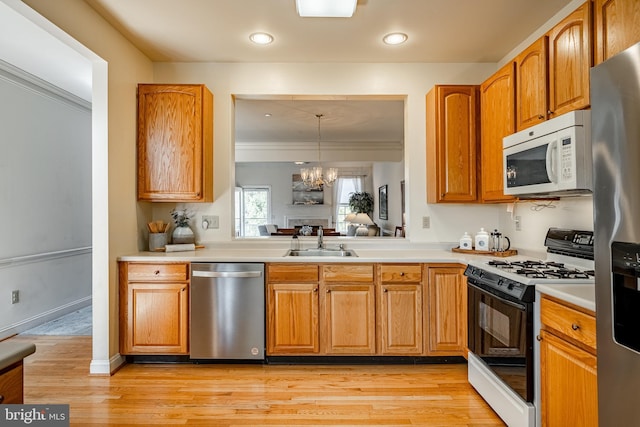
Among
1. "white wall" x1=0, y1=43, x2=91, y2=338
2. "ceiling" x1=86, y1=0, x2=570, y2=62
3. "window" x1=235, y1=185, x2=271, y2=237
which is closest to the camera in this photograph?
"ceiling" x1=86, y1=0, x2=570, y2=62

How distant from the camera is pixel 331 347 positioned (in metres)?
2.82

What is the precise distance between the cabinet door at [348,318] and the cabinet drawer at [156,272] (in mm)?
1069

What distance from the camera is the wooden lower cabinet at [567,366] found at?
1.47 m

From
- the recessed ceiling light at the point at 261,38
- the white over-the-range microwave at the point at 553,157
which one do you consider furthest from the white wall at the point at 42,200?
the white over-the-range microwave at the point at 553,157

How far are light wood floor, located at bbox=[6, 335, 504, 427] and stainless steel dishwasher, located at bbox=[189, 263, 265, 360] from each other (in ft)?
0.57

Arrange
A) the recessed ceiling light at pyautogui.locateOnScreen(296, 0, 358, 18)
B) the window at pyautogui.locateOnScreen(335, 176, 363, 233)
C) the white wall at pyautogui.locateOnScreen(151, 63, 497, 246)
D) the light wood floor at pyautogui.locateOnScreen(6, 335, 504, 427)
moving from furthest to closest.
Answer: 1. the window at pyautogui.locateOnScreen(335, 176, 363, 233)
2. the white wall at pyautogui.locateOnScreen(151, 63, 497, 246)
3. the recessed ceiling light at pyautogui.locateOnScreen(296, 0, 358, 18)
4. the light wood floor at pyautogui.locateOnScreen(6, 335, 504, 427)

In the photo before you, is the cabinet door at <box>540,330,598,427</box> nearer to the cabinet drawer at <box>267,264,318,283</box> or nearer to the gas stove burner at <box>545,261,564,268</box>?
the gas stove burner at <box>545,261,564,268</box>

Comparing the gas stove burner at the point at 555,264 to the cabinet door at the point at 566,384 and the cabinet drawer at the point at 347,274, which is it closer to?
the cabinet door at the point at 566,384

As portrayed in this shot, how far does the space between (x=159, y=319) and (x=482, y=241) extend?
2.63 m

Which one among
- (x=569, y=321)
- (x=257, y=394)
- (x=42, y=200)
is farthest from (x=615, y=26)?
(x=42, y=200)

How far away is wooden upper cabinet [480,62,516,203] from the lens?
2633 millimetres

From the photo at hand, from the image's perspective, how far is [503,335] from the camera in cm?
206

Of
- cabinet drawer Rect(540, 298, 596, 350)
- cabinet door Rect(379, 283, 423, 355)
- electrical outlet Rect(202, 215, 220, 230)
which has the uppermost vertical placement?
electrical outlet Rect(202, 215, 220, 230)

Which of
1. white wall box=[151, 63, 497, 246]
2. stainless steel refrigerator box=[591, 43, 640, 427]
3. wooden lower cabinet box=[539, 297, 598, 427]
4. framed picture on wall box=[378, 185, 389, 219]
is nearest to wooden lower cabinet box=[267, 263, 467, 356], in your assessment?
white wall box=[151, 63, 497, 246]
